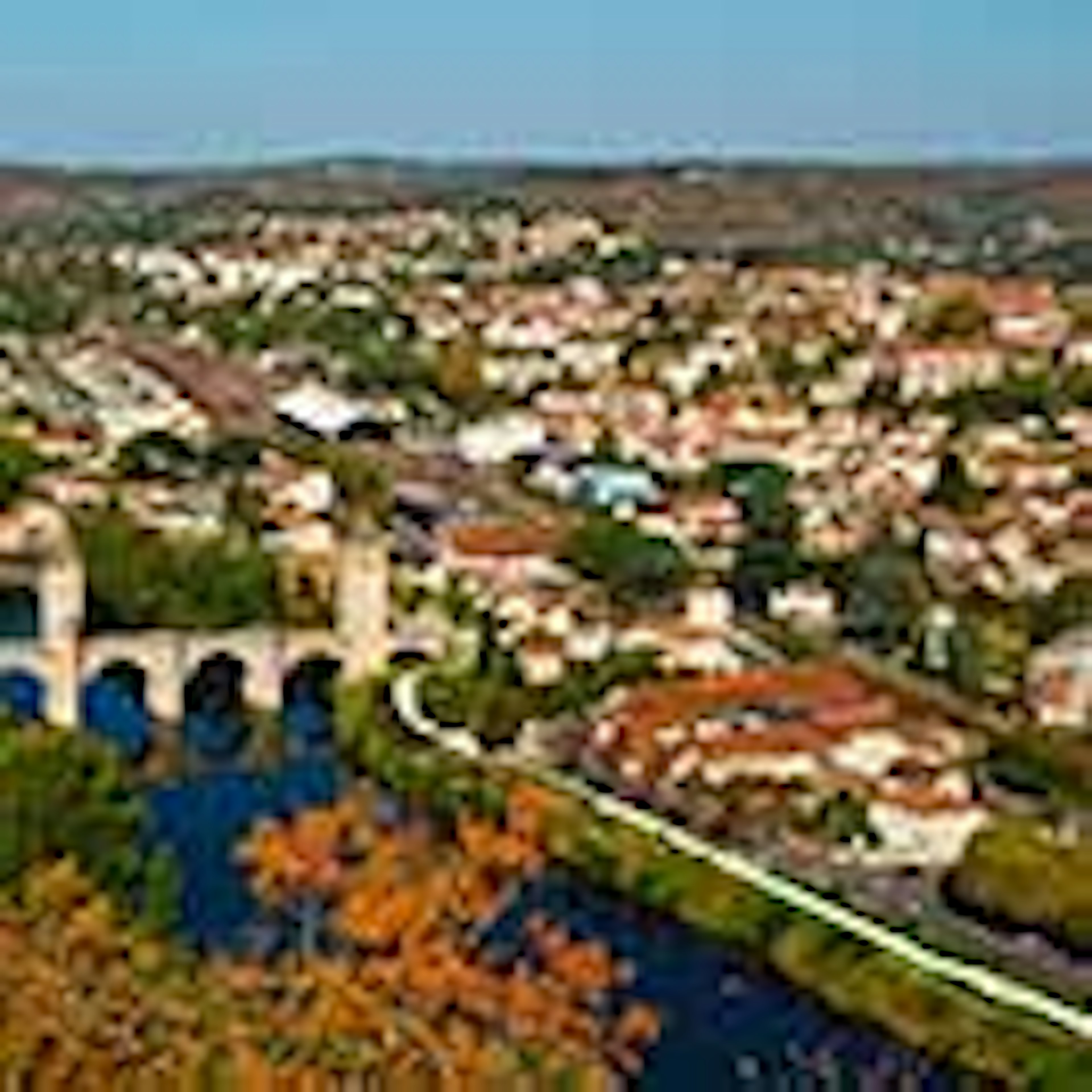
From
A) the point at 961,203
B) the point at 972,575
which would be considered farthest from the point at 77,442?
the point at 961,203

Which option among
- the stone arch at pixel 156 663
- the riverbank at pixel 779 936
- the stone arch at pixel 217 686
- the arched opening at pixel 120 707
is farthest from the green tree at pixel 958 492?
the riverbank at pixel 779 936

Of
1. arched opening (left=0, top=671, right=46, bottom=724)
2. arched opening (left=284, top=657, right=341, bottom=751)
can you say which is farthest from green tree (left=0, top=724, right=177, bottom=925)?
arched opening (left=0, top=671, right=46, bottom=724)

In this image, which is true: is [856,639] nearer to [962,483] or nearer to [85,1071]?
[962,483]

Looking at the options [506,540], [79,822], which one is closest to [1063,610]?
[506,540]

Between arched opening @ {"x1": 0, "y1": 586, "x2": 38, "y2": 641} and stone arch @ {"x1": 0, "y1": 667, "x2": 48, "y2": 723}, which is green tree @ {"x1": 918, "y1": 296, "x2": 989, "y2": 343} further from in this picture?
stone arch @ {"x1": 0, "y1": 667, "x2": 48, "y2": 723}

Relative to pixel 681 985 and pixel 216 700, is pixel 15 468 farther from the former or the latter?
pixel 681 985
